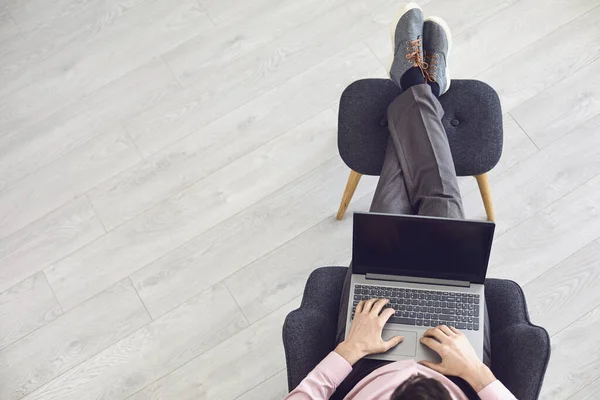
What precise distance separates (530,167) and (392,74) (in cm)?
58

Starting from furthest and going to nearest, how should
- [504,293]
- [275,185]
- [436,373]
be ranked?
[275,185], [504,293], [436,373]

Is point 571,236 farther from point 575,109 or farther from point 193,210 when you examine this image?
point 193,210

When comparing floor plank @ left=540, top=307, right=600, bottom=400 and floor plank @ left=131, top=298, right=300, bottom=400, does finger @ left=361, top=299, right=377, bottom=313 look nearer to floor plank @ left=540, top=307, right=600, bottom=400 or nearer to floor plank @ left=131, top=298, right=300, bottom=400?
floor plank @ left=131, top=298, right=300, bottom=400

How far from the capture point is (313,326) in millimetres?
1573

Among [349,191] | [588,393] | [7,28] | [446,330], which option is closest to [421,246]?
[446,330]

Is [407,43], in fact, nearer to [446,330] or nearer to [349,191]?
[349,191]

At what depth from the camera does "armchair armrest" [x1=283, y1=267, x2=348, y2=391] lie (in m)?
1.54

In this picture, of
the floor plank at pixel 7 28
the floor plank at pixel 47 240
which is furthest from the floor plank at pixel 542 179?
the floor plank at pixel 7 28

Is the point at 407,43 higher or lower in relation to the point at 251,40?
higher

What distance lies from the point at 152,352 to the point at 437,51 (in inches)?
46.1

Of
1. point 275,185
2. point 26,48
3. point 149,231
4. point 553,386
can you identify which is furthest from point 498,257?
point 26,48

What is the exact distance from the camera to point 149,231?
2.26 m

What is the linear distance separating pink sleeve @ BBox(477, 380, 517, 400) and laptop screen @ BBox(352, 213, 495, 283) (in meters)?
0.28

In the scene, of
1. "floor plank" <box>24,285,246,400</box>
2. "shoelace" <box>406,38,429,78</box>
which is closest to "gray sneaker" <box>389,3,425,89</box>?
"shoelace" <box>406,38,429,78</box>
